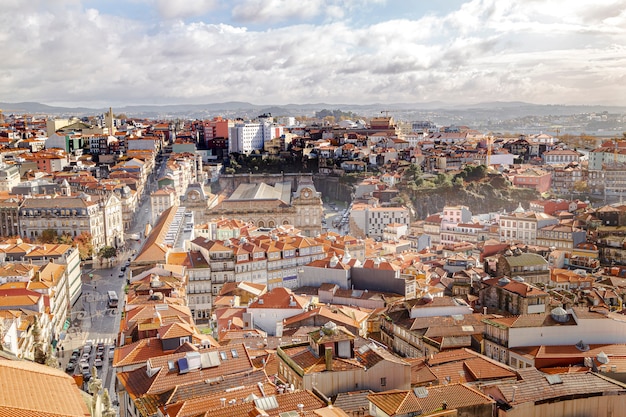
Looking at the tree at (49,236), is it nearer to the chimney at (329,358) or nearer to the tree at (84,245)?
the tree at (84,245)

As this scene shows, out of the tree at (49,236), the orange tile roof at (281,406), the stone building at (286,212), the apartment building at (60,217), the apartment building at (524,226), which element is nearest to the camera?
the orange tile roof at (281,406)

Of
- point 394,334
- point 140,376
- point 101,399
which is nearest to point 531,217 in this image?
point 394,334

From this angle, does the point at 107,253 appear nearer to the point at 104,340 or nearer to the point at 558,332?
the point at 104,340

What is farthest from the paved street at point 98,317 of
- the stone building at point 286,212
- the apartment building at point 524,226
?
the apartment building at point 524,226

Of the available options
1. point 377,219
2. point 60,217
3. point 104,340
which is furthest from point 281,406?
point 377,219

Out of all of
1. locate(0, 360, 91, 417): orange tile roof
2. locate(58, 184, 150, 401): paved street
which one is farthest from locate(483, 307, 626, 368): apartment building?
locate(0, 360, 91, 417): orange tile roof

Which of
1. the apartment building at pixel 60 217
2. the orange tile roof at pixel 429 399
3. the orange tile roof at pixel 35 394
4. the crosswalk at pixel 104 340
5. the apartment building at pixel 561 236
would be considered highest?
the orange tile roof at pixel 35 394

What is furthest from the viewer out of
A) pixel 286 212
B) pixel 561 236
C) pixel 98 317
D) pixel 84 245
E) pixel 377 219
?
pixel 286 212

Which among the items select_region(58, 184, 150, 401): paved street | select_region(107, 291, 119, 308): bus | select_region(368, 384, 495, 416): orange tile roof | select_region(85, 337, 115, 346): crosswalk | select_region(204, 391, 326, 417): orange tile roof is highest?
select_region(204, 391, 326, 417): orange tile roof

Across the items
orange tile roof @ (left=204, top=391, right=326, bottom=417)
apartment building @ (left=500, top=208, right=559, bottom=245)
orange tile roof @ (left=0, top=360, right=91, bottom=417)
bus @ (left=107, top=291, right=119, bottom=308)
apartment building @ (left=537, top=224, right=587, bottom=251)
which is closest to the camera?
orange tile roof @ (left=0, top=360, right=91, bottom=417)

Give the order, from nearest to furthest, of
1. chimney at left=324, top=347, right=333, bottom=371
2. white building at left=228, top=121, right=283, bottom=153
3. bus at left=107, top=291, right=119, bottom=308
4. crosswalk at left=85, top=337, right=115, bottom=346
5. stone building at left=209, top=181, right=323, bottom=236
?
chimney at left=324, top=347, right=333, bottom=371 < crosswalk at left=85, top=337, right=115, bottom=346 < bus at left=107, top=291, right=119, bottom=308 < stone building at left=209, top=181, right=323, bottom=236 < white building at left=228, top=121, right=283, bottom=153

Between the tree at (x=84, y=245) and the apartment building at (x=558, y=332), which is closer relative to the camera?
the apartment building at (x=558, y=332)

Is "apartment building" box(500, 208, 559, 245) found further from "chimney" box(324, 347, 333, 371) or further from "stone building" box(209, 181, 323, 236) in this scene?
"chimney" box(324, 347, 333, 371)
